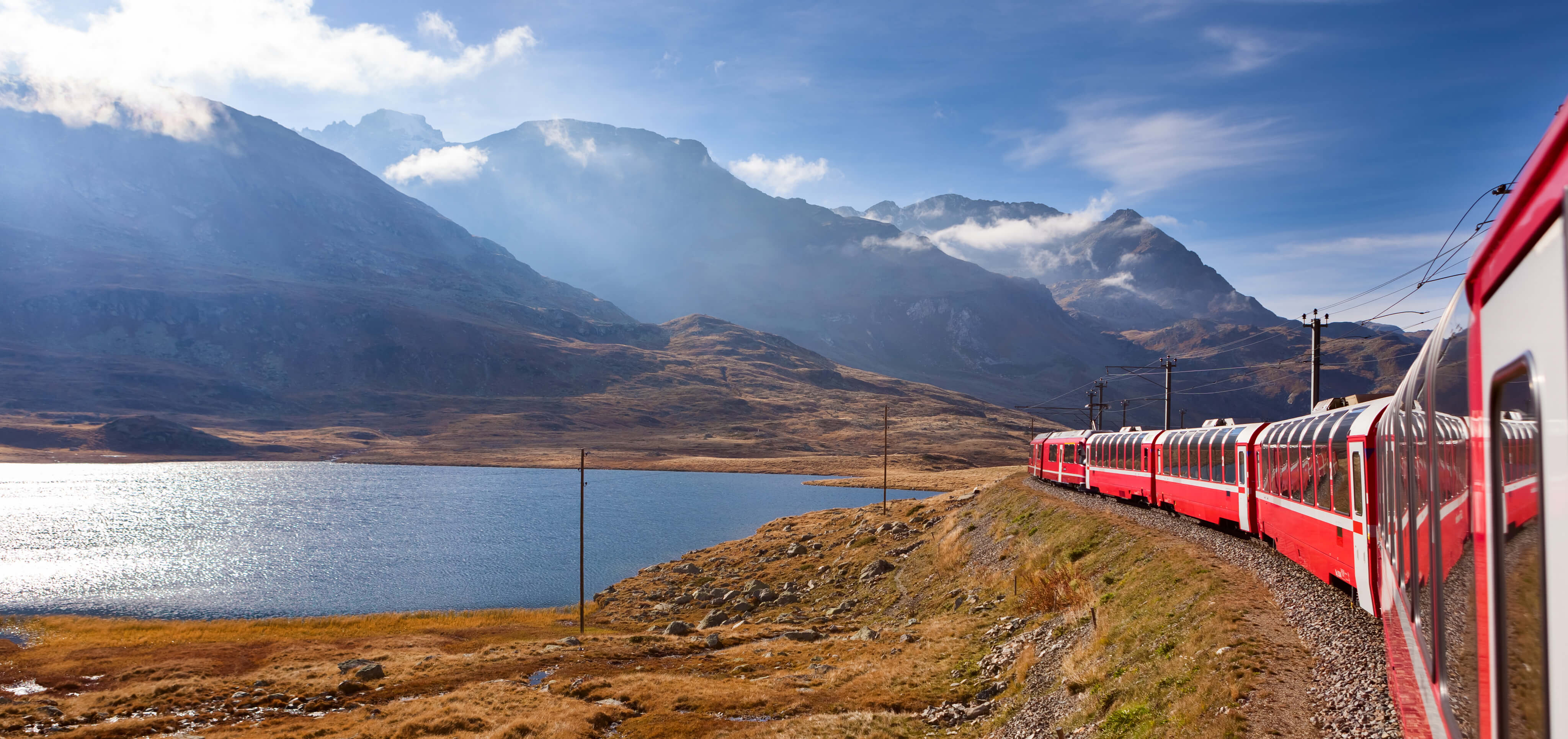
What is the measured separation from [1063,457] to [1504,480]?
188 ft

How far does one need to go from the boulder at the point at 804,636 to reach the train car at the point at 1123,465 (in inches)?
652

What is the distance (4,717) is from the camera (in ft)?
102

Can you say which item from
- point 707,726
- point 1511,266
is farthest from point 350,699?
point 1511,266

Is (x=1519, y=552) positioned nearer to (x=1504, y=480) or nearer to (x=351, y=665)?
(x=1504, y=480)

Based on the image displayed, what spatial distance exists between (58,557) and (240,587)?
21.9m

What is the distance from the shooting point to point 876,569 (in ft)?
173

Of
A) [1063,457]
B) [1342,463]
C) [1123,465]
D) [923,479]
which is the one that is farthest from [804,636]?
[923,479]

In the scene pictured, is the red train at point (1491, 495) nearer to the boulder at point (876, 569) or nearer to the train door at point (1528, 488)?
the train door at point (1528, 488)

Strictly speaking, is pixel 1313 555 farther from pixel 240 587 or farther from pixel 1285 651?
pixel 240 587

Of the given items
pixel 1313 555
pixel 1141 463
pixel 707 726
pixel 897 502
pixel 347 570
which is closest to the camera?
pixel 1313 555

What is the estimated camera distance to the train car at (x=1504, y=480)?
266 centimetres

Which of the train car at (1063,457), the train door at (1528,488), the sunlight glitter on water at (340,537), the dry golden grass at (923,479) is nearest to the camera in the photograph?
the train door at (1528,488)

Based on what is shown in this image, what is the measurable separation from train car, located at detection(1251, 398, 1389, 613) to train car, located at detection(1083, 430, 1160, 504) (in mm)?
14302

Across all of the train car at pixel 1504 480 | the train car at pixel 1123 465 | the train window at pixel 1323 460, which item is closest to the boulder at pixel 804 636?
the train car at pixel 1123 465
